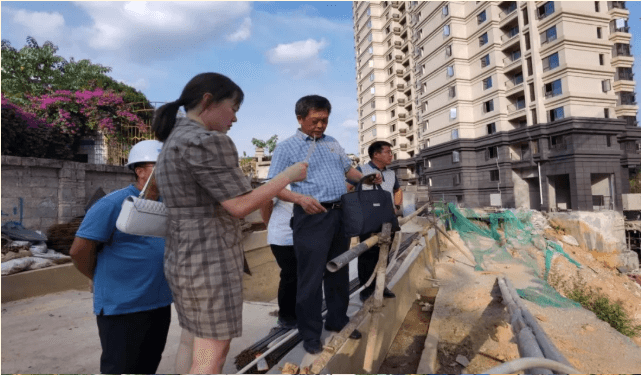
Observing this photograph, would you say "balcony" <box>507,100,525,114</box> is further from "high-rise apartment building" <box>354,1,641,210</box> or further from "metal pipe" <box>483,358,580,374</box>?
"metal pipe" <box>483,358,580,374</box>

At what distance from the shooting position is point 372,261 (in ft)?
11.0

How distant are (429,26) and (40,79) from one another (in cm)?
3222

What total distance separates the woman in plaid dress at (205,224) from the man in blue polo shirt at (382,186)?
6.51 ft

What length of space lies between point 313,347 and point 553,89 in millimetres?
30559

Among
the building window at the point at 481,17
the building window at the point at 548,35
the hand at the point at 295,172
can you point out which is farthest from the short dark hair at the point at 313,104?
the building window at the point at 481,17

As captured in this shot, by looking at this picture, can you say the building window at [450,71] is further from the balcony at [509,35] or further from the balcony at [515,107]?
the balcony at [515,107]

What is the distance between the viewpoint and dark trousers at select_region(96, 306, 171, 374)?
1.80 meters

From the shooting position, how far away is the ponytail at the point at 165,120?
155cm

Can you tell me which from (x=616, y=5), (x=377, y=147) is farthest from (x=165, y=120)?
(x=616, y=5)

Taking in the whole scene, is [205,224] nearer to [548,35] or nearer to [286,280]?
[286,280]

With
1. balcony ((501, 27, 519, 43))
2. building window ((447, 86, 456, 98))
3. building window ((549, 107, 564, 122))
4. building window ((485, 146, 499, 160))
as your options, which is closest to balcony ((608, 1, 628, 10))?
balcony ((501, 27, 519, 43))

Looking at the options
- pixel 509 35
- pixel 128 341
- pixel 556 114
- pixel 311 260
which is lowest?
pixel 128 341

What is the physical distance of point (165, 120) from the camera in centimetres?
155

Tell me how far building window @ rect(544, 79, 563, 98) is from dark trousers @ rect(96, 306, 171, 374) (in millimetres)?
30558
